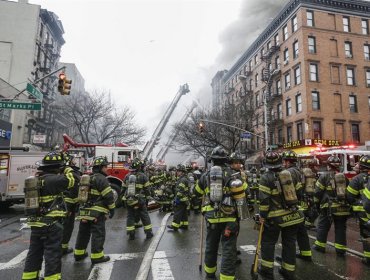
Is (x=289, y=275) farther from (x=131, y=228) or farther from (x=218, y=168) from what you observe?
(x=131, y=228)

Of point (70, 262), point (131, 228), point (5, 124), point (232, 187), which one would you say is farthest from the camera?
point (5, 124)

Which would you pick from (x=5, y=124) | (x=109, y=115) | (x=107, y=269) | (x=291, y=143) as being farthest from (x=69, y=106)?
(x=107, y=269)

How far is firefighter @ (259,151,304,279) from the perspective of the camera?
441 centimetres

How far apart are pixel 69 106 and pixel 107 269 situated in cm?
2593

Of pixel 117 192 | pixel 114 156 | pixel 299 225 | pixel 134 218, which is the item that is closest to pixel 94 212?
pixel 134 218

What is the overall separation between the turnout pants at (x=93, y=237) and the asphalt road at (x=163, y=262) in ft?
0.69

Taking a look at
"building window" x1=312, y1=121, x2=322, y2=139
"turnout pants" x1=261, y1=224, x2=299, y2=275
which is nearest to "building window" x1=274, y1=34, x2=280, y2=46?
"building window" x1=312, y1=121, x2=322, y2=139

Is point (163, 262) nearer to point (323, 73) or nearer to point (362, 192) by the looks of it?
point (362, 192)

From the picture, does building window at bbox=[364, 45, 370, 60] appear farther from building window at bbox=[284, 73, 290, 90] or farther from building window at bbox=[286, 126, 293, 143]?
building window at bbox=[286, 126, 293, 143]

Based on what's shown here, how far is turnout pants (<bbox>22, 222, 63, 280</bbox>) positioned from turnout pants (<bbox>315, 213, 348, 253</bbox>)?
4.77m

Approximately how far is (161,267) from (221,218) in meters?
1.58

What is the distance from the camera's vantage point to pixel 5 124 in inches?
918

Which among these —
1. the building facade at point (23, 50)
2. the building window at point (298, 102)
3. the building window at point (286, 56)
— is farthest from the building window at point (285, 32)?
the building facade at point (23, 50)

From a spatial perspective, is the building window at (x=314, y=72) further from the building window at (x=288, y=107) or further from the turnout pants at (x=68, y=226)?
the turnout pants at (x=68, y=226)
